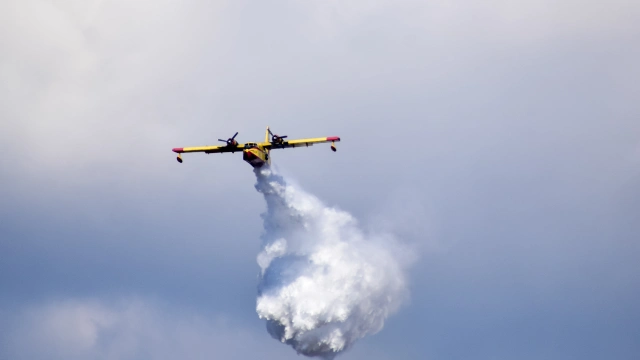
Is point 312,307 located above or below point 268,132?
below

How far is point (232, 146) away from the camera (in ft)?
325

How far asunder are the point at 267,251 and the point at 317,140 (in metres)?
11.3

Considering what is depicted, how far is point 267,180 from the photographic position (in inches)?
3952

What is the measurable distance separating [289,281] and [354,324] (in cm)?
801

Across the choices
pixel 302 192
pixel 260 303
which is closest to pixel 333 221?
pixel 302 192

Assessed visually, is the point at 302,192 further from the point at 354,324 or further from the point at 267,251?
the point at 354,324

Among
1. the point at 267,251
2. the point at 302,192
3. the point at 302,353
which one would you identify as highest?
the point at 302,192

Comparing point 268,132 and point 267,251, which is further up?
point 268,132

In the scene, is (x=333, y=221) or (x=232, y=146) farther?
(x=333, y=221)

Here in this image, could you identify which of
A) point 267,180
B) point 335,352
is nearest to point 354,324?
point 335,352

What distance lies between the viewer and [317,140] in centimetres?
10056

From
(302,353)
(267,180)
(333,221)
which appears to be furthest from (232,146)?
(302,353)

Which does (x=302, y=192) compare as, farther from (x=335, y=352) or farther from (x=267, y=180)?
(x=335, y=352)

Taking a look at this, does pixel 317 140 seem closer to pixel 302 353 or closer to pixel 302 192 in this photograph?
pixel 302 192
